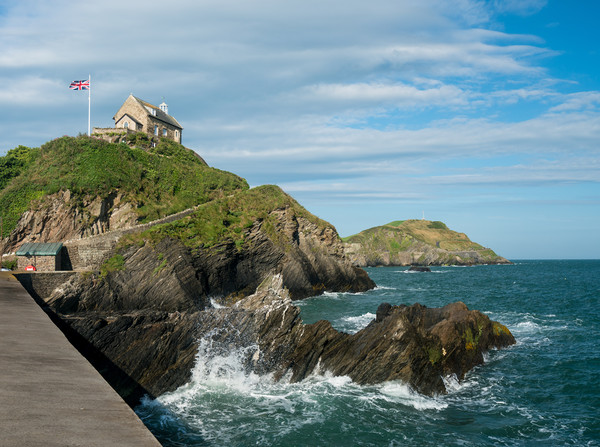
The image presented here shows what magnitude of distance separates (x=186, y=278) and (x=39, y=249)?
43.1 ft

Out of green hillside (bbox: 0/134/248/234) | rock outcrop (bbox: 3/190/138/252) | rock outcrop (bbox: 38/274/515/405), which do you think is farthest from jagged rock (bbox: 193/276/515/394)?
green hillside (bbox: 0/134/248/234)

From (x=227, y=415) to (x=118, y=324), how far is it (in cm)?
904

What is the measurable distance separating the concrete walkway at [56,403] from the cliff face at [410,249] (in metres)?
149

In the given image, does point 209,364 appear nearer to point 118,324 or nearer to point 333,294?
point 118,324

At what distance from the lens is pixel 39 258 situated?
37.7 meters

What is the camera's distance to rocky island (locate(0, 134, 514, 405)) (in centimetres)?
2202

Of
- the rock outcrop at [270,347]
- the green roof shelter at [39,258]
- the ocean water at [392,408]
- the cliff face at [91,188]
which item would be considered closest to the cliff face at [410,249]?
the cliff face at [91,188]

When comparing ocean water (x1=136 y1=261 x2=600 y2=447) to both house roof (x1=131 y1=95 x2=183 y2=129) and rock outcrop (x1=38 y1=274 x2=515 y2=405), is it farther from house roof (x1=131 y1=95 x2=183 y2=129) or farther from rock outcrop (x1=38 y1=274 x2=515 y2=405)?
house roof (x1=131 y1=95 x2=183 y2=129)

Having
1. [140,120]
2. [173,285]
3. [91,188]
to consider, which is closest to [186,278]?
[173,285]

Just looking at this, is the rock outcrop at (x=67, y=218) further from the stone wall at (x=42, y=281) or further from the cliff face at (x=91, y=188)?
the stone wall at (x=42, y=281)

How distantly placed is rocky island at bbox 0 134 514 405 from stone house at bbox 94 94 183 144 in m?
3.88

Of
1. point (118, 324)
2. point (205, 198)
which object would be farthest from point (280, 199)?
point (118, 324)

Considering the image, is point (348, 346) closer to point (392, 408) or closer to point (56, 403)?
point (392, 408)

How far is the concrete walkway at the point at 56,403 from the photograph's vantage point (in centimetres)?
596
